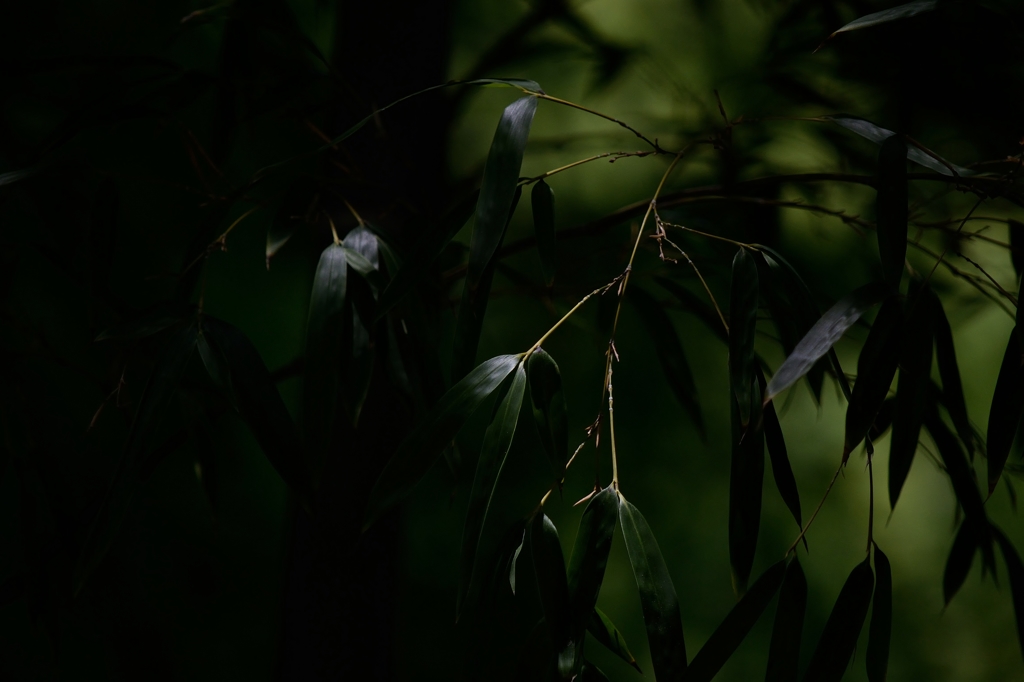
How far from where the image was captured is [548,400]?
0.51 meters

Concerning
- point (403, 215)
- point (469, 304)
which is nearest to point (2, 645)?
point (403, 215)

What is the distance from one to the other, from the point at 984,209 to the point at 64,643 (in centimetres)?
156

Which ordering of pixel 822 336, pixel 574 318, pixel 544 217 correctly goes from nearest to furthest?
pixel 822 336 < pixel 544 217 < pixel 574 318

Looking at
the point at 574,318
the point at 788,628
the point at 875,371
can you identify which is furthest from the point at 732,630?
the point at 574,318

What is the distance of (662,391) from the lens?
1098 mm

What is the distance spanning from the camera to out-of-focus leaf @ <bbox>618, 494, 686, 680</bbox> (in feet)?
1.55

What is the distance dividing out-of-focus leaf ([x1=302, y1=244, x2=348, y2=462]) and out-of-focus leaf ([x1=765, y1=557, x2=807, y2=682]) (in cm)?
38

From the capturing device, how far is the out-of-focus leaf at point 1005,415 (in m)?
0.49

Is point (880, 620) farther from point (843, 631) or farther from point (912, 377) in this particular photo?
point (912, 377)

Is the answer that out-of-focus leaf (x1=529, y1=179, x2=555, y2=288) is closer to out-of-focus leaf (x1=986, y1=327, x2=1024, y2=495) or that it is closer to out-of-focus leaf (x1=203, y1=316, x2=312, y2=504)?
out-of-focus leaf (x1=203, y1=316, x2=312, y2=504)

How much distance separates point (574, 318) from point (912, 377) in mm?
649

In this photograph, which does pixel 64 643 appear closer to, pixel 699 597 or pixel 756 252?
pixel 699 597

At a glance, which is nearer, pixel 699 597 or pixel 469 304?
pixel 469 304

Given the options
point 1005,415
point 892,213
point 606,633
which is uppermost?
point 892,213
